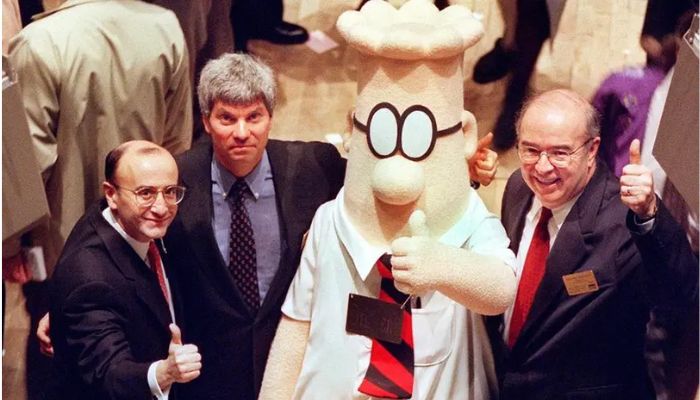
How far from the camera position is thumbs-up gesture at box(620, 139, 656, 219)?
2.75 metres

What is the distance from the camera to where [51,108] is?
3500 mm

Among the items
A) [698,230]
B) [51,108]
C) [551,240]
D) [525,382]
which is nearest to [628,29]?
[698,230]

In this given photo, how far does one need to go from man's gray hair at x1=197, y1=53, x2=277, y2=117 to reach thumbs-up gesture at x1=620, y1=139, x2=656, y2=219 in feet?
3.15

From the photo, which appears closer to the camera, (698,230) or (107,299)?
(107,299)

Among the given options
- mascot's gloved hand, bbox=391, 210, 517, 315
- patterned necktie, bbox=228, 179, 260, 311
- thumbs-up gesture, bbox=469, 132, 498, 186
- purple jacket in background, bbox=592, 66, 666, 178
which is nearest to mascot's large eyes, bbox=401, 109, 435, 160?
mascot's gloved hand, bbox=391, 210, 517, 315

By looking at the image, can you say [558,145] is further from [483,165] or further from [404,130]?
[404,130]

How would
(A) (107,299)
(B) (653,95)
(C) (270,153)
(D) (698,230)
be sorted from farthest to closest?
(B) (653,95) < (D) (698,230) < (C) (270,153) < (A) (107,299)

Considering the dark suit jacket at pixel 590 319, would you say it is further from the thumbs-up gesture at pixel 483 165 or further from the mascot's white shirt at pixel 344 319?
the thumbs-up gesture at pixel 483 165

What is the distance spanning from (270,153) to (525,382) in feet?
3.04

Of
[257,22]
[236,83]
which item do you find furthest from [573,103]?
Answer: [257,22]

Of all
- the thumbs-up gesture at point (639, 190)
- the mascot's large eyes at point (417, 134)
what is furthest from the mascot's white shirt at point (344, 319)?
the thumbs-up gesture at point (639, 190)

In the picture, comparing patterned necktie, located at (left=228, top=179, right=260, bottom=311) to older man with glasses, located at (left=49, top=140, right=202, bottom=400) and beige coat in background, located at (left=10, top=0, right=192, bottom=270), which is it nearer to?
older man with glasses, located at (left=49, top=140, right=202, bottom=400)

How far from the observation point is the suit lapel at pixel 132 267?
3.00 metres

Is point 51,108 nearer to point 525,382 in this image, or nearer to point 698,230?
point 525,382
